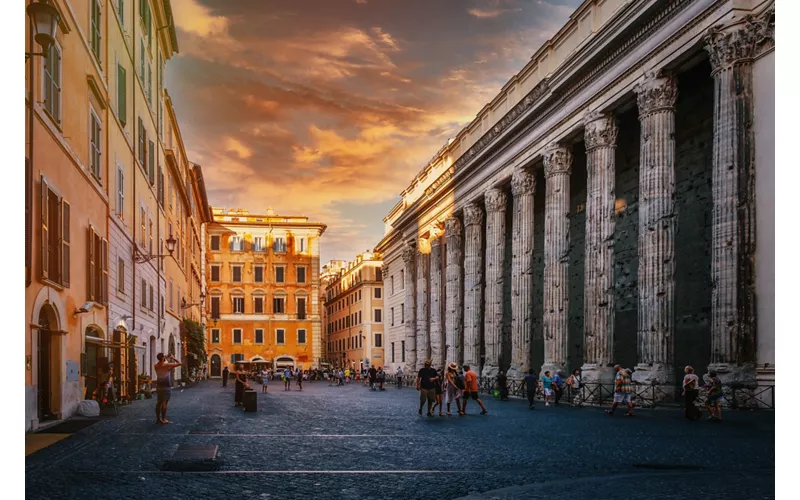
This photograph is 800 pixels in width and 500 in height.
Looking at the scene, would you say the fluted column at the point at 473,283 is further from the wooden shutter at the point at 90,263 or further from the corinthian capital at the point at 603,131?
the wooden shutter at the point at 90,263

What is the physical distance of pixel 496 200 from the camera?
39.5m

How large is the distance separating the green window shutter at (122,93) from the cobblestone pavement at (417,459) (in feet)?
27.7

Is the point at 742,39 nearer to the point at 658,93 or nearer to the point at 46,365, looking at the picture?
the point at 658,93

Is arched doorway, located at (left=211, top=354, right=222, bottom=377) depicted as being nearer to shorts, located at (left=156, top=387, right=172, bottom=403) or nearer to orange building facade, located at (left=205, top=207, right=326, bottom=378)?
orange building facade, located at (left=205, top=207, right=326, bottom=378)

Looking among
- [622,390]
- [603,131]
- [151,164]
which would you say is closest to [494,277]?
[603,131]

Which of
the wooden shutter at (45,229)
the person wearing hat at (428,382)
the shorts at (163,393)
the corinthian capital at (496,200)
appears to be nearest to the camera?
the wooden shutter at (45,229)

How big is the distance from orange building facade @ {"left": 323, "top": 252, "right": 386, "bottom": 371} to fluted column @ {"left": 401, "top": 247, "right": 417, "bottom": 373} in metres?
14.7

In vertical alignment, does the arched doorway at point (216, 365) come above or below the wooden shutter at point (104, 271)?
below

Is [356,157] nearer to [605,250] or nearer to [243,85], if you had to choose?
[243,85]

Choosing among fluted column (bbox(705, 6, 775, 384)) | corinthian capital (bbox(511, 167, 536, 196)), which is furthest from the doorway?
corinthian capital (bbox(511, 167, 536, 196))

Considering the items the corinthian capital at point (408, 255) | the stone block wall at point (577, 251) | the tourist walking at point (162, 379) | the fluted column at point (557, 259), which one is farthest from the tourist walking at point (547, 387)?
the corinthian capital at point (408, 255)

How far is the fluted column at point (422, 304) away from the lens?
2133 inches

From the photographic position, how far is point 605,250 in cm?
2752

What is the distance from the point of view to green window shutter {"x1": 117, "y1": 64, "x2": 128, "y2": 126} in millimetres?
23328
